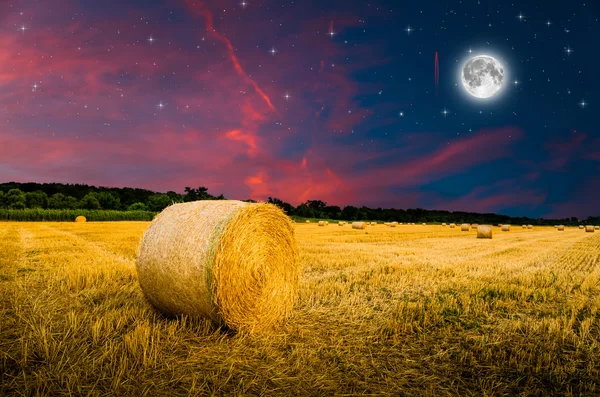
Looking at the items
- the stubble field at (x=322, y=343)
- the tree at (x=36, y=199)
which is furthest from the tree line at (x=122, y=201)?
the stubble field at (x=322, y=343)

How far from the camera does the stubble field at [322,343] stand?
3586 millimetres

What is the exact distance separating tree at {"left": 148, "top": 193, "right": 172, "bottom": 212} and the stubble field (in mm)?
60168

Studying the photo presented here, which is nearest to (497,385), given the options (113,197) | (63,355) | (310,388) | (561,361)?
(561,361)

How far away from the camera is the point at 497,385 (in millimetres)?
3633

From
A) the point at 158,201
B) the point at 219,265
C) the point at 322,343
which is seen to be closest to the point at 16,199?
the point at 158,201

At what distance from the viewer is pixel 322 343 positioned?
15.1ft

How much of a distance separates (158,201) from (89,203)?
10.7 metres

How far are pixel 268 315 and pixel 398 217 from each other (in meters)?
75.0

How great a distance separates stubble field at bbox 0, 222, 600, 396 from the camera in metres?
3.59

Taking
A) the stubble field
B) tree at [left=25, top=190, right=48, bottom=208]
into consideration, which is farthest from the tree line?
the stubble field

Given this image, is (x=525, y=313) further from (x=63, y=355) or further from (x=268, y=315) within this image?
(x=63, y=355)

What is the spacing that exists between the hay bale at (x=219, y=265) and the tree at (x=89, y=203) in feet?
214

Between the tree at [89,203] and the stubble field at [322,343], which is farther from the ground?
the tree at [89,203]

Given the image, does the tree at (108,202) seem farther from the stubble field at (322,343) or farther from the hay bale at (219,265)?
the hay bale at (219,265)
